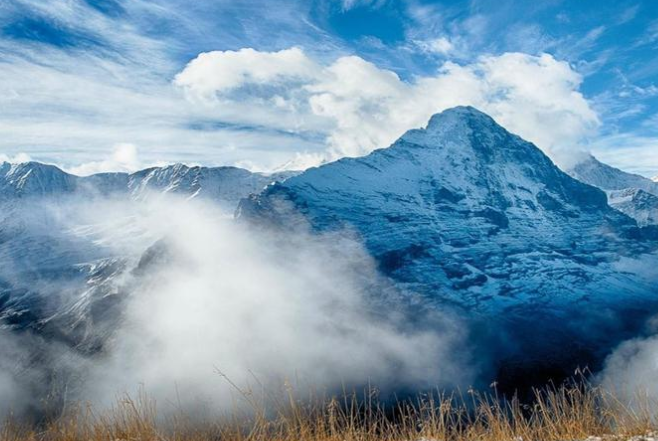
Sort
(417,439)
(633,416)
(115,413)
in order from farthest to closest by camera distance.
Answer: (115,413) → (417,439) → (633,416)

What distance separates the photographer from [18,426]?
1070 centimetres

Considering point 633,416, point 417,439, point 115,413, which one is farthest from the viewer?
point 115,413

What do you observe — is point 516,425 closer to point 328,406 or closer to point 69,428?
point 328,406

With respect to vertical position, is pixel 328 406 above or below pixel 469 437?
above

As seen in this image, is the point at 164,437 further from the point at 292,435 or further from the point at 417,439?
the point at 417,439

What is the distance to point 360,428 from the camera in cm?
905

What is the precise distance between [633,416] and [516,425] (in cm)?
186

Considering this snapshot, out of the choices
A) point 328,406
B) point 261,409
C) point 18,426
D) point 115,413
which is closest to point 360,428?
point 328,406

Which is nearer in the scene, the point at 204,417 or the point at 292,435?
the point at 292,435

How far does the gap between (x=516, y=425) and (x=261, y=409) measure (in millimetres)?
4303

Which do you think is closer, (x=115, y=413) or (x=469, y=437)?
(x=469, y=437)

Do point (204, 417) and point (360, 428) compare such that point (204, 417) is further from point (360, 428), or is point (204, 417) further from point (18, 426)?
point (18, 426)

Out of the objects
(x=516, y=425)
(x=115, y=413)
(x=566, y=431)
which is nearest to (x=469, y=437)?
(x=516, y=425)

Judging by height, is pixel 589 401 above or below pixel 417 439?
above
